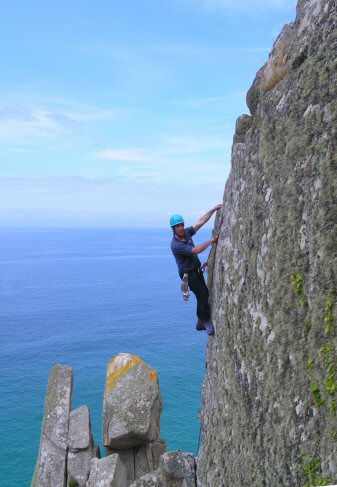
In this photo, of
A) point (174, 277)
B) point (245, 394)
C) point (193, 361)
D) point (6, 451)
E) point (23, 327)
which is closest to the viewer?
point (245, 394)

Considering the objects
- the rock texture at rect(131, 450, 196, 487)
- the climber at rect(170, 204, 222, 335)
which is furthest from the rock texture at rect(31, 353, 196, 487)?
the climber at rect(170, 204, 222, 335)

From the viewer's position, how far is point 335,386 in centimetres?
524

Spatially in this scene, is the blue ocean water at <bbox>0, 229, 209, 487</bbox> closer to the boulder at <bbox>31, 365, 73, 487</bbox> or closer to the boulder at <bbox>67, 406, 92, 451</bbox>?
the boulder at <bbox>31, 365, 73, 487</bbox>

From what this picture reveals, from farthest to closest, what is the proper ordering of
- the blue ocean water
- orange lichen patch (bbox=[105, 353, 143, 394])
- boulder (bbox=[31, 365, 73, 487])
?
1. the blue ocean water
2. orange lichen patch (bbox=[105, 353, 143, 394])
3. boulder (bbox=[31, 365, 73, 487])

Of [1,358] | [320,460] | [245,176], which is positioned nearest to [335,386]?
[320,460]

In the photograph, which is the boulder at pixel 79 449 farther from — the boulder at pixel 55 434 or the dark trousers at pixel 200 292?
the dark trousers at pixel 200 292

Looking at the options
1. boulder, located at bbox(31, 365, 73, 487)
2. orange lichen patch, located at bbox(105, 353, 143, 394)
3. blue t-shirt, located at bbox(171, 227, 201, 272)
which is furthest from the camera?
orange lichen patch, located at bbox(105, 353, 143, 394)

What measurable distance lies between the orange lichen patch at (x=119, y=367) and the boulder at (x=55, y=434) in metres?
1.96

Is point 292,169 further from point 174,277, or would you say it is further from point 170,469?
point 174,277

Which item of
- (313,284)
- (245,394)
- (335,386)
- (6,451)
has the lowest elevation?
(6,451)

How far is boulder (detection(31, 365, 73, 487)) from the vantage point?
56.3 feet

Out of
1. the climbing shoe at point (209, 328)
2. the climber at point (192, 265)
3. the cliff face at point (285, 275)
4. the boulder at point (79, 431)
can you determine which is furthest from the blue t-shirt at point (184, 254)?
the boulder at point (79, 431)

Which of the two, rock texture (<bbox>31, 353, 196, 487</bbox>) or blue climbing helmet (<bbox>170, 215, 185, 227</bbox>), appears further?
rock texture (<bbox>31, 353, 196, 487</bbox>)

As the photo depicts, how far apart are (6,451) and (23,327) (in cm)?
5193
